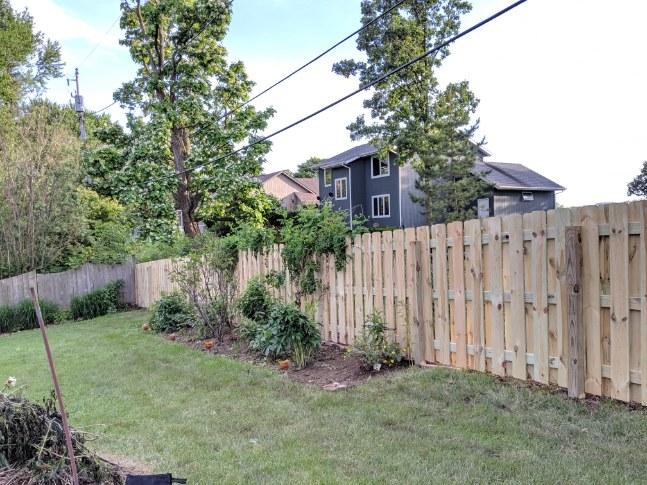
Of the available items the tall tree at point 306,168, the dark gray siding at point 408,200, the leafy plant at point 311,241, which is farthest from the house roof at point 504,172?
the tall tree at point 306,168

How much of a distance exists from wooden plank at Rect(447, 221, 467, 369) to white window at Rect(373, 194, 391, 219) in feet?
83.3

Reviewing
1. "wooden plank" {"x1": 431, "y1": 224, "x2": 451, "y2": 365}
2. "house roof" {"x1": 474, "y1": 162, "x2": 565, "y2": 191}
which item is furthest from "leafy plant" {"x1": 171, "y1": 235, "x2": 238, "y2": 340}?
"house roof" {"x1": 474, "y1": 162, "x2": 565, "y2": 191}

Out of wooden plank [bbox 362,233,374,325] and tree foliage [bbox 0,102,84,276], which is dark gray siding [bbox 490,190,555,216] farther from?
wooden plank [bbox 362,233,374,325]

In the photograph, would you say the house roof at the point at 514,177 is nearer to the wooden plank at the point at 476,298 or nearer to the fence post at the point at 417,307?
the fence post at the point at 417,307

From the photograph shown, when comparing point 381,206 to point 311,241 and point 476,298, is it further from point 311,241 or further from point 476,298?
point 476,298

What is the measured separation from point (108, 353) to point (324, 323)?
3546mm

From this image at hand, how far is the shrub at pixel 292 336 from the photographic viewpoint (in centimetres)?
620

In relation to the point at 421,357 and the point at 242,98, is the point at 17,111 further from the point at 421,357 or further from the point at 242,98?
the point at 421,357

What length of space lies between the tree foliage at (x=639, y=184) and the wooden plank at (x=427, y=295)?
1222 inches

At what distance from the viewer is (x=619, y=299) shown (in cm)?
372

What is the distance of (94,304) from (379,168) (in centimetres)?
1973

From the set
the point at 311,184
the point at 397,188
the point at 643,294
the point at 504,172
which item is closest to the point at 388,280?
the point at 643,294

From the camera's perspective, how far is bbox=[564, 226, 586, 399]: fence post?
3.92 metres

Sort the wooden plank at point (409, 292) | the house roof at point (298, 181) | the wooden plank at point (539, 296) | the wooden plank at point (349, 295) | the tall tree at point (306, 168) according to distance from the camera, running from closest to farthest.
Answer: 1. the wooden plank at point (539, 296)
2. the wooden plank at point (409, 292)
3. the wooden plank at point (349, 295)
4. the house roof at point (298, 181)
5. the tall tree at point (306, 168)
